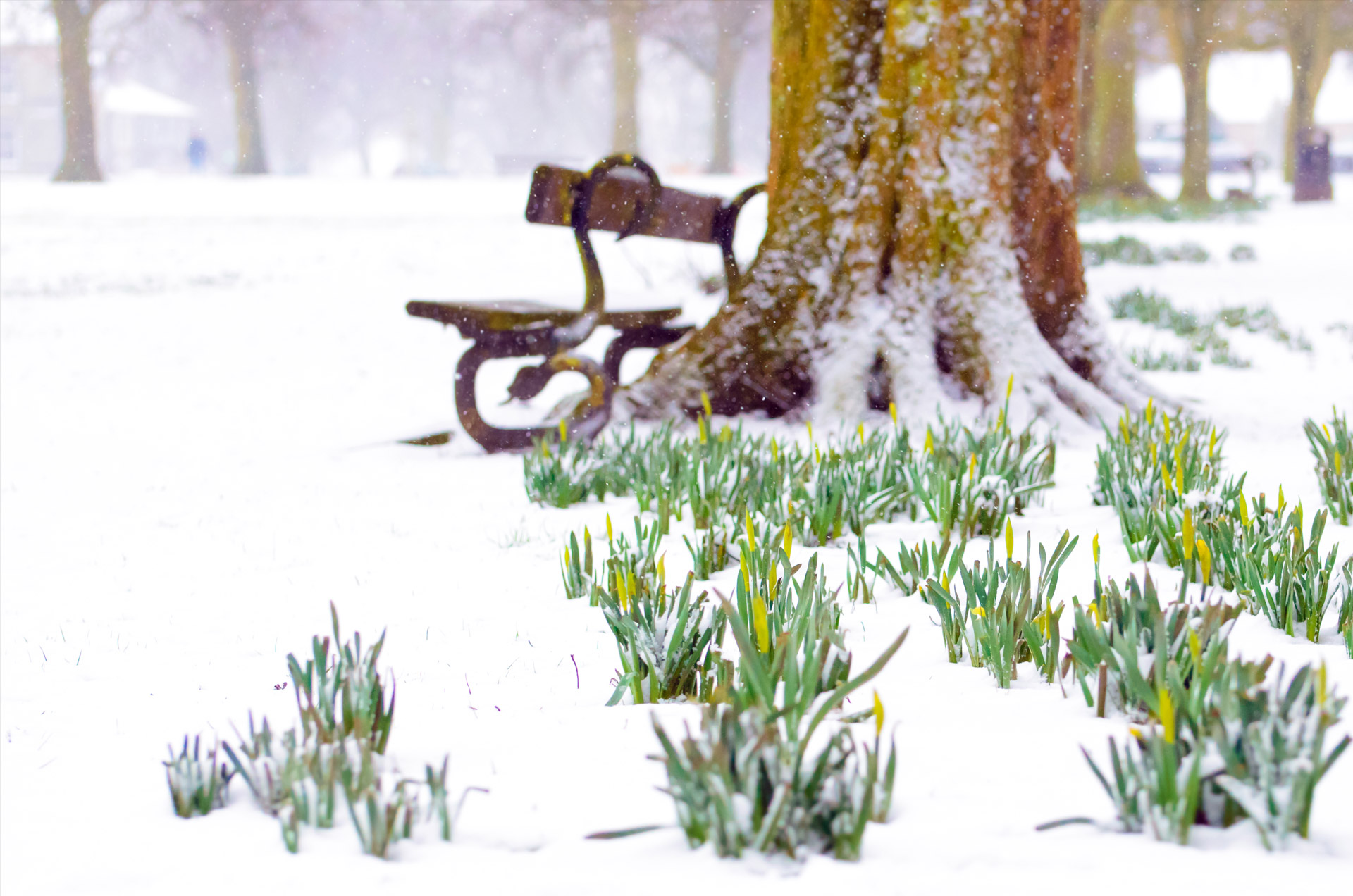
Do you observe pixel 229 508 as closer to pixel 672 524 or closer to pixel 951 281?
pixel 672 524

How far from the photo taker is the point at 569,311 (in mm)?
5160

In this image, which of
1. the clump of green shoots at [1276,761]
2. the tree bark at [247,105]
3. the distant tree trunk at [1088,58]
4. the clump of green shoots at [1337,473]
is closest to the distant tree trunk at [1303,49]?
the distant tree trunk at [1088,58]

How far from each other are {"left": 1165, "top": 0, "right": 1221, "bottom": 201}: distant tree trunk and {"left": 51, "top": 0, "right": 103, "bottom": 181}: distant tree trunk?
2425 cm

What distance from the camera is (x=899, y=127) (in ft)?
15.7

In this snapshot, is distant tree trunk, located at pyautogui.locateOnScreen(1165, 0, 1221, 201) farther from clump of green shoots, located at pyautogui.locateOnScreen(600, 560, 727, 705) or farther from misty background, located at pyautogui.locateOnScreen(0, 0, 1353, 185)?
clump of green shoots, located at pyautogui.locateOnScreen(600, 560, 727, 705)

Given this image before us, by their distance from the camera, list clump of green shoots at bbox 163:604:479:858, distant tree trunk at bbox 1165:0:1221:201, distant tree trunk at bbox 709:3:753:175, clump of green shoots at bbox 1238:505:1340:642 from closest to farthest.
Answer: clump of green shoots at bbox 163:604:479:858, clump of green shoots at bbox 1238:505:1340:642, distant tree trunk at bbox 1165:0:1221:201, distant tree trunk at bbox 709:3:753:175

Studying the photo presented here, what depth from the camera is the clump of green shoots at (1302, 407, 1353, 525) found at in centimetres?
314

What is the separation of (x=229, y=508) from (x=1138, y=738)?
3.35 metres

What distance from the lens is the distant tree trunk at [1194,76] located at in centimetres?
2262

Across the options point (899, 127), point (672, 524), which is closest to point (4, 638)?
point (672, 524)

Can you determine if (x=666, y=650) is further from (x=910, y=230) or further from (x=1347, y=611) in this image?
(x=910, y=230)

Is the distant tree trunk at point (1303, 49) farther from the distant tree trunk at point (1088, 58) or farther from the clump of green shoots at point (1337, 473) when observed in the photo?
the clump of green shoots at point (1337, 473)

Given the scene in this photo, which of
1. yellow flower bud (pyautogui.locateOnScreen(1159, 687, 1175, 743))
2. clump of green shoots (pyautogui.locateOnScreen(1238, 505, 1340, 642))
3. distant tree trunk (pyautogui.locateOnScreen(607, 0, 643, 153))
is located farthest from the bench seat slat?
distant tree trunk (pyautogui.locateOnScreen(607, 0, 643, 153))

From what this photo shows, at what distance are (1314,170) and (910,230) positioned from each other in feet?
71.6
